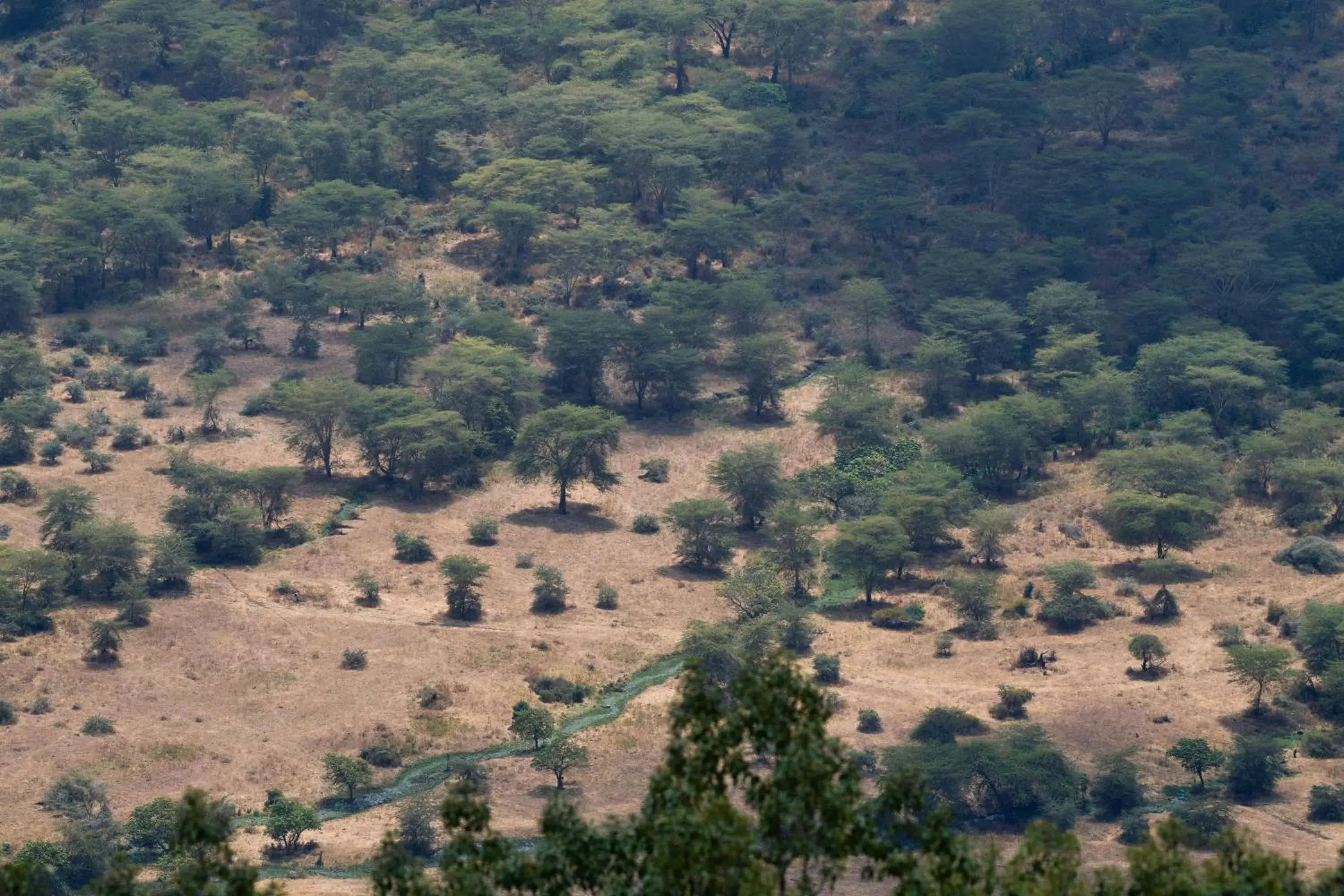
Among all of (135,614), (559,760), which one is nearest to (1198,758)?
(559,760)

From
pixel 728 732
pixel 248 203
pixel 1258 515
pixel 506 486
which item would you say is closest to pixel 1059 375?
pixel 1258 515

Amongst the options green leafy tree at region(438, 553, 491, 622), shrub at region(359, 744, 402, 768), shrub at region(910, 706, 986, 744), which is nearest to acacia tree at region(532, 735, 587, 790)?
shrub at region(359, 744, 402, 768)

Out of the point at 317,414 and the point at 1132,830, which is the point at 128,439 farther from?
the point at 1132,830

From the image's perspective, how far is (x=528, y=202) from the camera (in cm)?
13500

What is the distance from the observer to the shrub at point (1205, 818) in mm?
79875

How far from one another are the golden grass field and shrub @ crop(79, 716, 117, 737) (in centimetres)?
42

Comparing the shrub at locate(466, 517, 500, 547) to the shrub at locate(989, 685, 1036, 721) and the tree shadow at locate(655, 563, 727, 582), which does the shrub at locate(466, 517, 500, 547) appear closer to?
the tree shadow at locate(655, 563, 727, 582)

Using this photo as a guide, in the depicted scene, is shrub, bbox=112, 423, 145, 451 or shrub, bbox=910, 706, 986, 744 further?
shrub, bbox=112, 423, 145, 451

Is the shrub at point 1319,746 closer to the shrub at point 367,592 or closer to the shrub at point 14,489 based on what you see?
the shrub at point 367,592

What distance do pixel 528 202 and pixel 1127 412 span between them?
3901 cm

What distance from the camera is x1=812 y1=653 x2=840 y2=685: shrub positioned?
92625 mm

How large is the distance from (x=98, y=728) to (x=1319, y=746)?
47.1 meters

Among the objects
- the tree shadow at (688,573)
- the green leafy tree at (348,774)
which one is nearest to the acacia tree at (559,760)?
the green leafy tree at (348,774)

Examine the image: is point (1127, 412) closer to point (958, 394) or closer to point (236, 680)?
point (958, 394)
